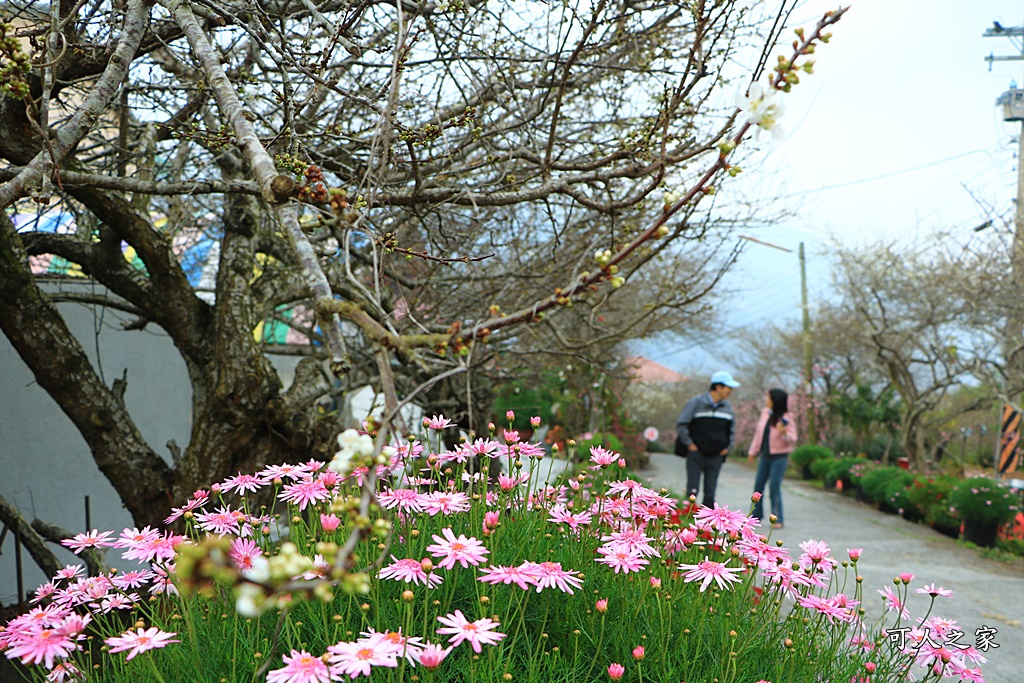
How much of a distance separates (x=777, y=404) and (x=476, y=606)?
705 cm

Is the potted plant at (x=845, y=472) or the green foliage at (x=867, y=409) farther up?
the green foliage at (x=867, y=409)

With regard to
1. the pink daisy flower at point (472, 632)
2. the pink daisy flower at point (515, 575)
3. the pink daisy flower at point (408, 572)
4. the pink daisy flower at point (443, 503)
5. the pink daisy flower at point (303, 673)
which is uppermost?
the pink daisy flower at point (443, 503)

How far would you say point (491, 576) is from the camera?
5.70 feet

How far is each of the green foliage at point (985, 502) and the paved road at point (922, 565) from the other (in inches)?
18.0

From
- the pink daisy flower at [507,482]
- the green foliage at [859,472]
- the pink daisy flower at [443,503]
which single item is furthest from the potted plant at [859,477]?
the pink daisy flower at [443,503]

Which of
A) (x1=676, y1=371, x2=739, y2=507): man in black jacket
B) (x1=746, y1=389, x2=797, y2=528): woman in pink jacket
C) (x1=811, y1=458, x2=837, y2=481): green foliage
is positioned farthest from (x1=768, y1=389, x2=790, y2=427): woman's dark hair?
(x1=811, y1=458, x2=837, y2=481): green foliage

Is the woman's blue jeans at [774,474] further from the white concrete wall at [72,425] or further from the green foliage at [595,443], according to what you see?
the white concrete wall at [72,425]

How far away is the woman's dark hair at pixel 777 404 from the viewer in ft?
26.9

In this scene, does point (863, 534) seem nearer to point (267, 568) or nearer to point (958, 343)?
point (958, 343)

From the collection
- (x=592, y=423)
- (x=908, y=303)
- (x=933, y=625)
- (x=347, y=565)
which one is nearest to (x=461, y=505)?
(x=347, y=565)

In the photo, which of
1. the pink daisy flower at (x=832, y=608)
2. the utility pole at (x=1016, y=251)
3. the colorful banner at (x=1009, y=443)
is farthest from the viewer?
the colorful banner at (x=1009, y=443)

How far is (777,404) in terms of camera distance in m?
8.26

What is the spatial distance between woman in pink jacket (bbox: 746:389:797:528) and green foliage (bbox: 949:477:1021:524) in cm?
249

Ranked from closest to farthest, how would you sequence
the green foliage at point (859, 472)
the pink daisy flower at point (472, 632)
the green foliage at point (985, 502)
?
1. the pink daisy flower at point (472, 632)
2. the green foliage at point (985, 502)
3. the green foliage at point (859, 472)
